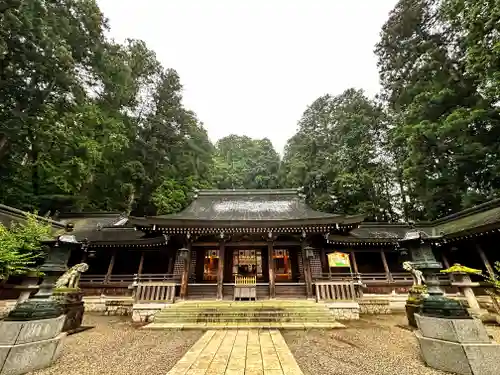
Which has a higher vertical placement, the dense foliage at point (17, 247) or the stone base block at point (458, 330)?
the dense foliage at point (17, 247)

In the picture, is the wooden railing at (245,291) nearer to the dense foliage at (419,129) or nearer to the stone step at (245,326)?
the stone step at (245,326)

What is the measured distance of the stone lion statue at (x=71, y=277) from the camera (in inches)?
278

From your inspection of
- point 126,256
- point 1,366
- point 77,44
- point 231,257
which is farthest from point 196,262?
point 77,44

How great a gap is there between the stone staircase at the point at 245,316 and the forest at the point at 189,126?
13.0m

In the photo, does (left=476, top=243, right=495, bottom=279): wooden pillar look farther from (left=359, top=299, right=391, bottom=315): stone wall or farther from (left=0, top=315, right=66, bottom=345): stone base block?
(left=0, top=315, right=66, bottom=345): stone base block

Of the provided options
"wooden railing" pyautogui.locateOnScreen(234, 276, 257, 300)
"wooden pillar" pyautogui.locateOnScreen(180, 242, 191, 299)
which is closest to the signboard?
"wooden railing" pyautogui.locateOnScreen(234, 276, 257, 300)

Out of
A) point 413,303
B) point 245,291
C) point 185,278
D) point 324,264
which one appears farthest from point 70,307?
point 324,264

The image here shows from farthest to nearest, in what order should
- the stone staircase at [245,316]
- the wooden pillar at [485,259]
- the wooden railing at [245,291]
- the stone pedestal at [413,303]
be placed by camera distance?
the wooden railing at [245,291], the wooden pillar at [485,259], the stone staircase at [245,316], the stone pedestal at [413,303]

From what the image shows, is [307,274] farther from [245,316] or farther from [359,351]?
[359,351]

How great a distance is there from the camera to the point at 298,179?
26.9m

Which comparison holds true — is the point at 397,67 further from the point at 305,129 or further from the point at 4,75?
the point at 4,75

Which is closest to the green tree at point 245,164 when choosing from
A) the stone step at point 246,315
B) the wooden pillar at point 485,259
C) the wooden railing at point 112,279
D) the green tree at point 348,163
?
the green tree at point 348,163

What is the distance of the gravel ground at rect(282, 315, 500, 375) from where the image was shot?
3732 mm

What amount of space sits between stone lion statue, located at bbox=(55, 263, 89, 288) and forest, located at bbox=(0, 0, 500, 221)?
419 inches
